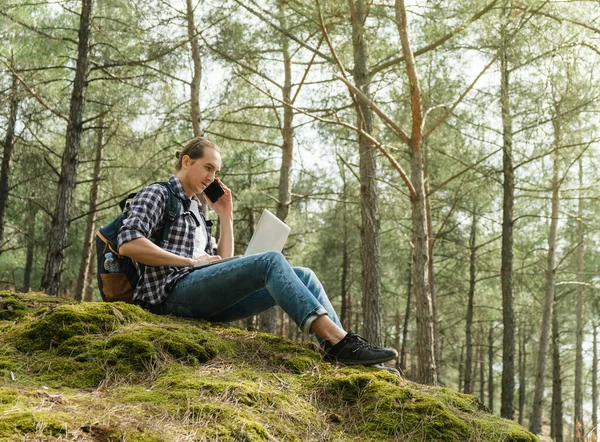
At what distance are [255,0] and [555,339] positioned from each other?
520 inches

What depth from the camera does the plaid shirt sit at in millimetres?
3133

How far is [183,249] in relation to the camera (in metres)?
3.40

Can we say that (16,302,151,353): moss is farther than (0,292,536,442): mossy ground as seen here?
Yes

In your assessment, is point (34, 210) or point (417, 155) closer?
point (417, 155)

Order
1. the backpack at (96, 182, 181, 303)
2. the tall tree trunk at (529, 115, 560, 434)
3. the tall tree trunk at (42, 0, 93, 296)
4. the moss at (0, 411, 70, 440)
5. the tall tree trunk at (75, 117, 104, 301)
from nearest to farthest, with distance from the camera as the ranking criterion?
the moss at (0, 411, 70, 440), the backpack at (96, 182, 181, 303), the tall tree trunk at (42, 0, 93, 296), the tall tree trunk at (529, 115, 560, 434), the tall tree trunk at (75, 117, 104, 301)

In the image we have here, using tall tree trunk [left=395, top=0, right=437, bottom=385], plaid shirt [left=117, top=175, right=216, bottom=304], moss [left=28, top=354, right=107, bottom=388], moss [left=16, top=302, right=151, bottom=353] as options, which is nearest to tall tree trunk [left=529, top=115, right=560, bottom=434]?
tall tree trunk [left=395, top=0, right=437, bottom=385]

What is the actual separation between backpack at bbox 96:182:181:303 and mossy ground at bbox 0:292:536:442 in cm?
34

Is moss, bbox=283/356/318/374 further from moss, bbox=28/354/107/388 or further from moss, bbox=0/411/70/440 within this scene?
moss, bbox=0/411/70/440

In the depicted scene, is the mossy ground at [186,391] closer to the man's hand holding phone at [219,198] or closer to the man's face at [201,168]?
the man's face at [201,168]

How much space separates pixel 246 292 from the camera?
322 centimetres

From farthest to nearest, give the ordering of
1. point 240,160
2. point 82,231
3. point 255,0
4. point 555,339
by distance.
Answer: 1. point 82,231
2. point 555,339
3. point 240,160
4. point 255,0

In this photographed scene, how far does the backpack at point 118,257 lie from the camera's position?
129 inches

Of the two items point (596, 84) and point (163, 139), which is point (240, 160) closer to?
point (163, 139)

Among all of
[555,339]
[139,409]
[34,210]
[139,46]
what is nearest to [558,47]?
[139,46]
